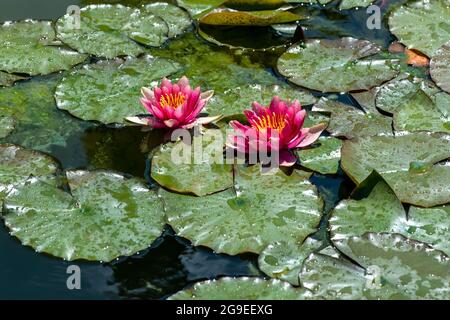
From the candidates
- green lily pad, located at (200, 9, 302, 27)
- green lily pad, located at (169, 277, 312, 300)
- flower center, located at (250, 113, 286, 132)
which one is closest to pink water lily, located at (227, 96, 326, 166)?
flower center, located at (250, 113, 286, 132)

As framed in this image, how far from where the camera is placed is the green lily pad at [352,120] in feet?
12.6

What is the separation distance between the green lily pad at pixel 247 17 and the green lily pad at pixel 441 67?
890mm

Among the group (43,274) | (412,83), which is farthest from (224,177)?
(412,83)

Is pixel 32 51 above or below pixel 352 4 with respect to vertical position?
below

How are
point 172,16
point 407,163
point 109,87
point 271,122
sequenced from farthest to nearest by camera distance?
1. point 172,16
2. point 109,87
3. point 271,122
4. point 407,163

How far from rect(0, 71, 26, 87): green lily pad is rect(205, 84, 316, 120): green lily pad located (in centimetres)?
112

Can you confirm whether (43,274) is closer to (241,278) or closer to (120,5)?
(241,278)

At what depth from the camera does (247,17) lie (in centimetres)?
459

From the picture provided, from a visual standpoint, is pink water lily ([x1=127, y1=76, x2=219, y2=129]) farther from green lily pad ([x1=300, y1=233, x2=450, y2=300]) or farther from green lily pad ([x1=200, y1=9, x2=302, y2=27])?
green lily pad ([x1=300, y1=233, x2=450, y2=300])

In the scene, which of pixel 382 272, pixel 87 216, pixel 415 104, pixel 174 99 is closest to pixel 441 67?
pixel 415 104

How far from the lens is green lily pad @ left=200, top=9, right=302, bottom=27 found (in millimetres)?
4574

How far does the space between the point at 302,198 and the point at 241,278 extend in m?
0.56

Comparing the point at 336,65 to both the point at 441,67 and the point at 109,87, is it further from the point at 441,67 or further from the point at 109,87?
the point at 109,87

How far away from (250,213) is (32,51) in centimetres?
183
